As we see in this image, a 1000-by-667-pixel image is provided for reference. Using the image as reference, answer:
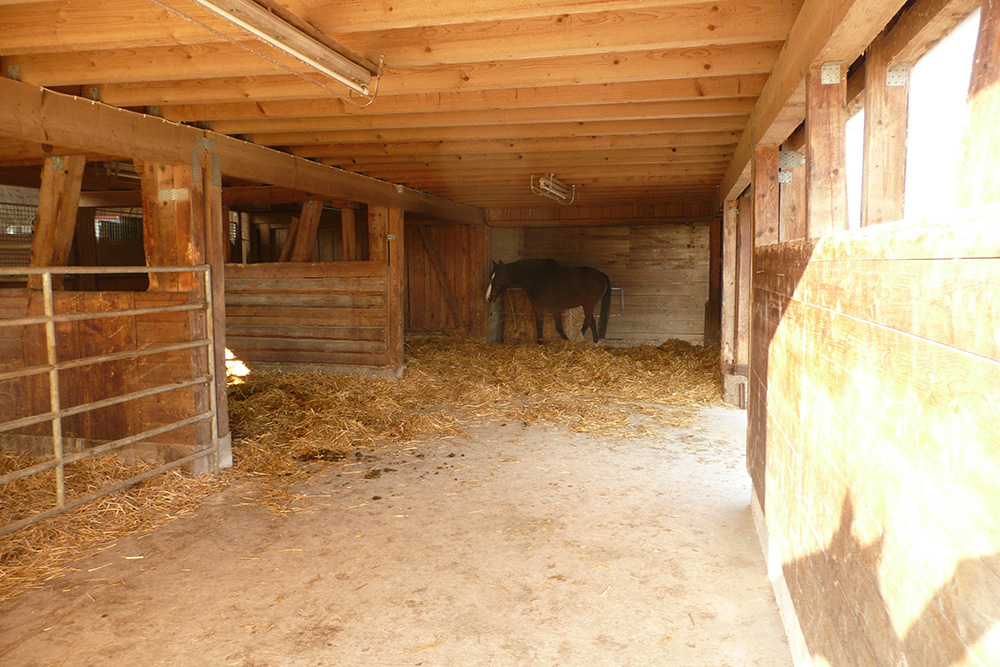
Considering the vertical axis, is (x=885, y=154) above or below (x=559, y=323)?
above

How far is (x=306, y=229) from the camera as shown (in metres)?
7.22

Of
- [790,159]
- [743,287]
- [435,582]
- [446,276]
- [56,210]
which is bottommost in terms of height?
[435,582]

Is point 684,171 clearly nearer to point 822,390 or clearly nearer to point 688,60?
point 688,60

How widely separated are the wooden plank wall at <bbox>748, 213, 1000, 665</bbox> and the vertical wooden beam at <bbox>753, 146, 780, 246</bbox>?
1910 millimetres

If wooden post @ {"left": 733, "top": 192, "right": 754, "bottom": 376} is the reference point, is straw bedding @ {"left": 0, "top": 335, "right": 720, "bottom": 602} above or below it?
below

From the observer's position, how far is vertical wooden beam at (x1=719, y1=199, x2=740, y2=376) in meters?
6.57

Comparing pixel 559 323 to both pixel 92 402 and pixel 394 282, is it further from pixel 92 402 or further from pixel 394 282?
pixel 92 402

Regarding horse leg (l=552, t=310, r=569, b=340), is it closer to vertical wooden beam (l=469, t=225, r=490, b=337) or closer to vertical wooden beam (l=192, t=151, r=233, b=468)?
vertical wooden beam (l=469, t=225, r=490, b=337)

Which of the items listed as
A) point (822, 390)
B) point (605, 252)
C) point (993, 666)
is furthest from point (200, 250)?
point (605, 252)

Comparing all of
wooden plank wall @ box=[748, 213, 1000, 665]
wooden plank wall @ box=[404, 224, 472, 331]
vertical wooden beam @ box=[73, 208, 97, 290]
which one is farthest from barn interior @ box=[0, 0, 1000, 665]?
wooden plank wall @ box=[404, 224, 472, 331]

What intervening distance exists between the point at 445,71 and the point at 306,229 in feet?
13.6

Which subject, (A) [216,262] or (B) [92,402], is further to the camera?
(A) [216,262]

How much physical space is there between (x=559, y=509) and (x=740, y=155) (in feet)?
9.74

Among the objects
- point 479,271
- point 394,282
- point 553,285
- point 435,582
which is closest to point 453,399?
point 394,282
